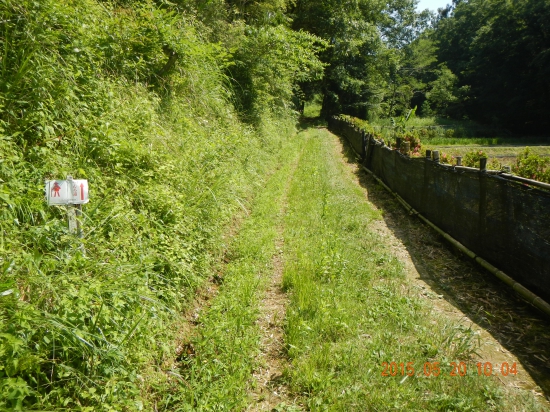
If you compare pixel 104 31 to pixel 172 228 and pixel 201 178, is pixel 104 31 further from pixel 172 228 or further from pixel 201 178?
pixel 172 228

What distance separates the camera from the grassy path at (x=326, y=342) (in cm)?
276

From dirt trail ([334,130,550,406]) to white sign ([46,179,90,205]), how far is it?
149 inches

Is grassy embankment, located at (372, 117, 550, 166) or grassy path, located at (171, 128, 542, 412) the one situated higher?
grassy embankment, located at (372, 117, 550, 166)

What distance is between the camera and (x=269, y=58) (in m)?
12.4

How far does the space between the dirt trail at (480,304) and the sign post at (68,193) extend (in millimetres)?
3775

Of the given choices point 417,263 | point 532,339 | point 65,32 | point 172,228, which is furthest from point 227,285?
point 65,32

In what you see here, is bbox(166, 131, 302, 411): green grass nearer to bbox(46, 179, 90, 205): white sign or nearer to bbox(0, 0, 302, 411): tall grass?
bbox(0, 0, 302, 411): tall grass

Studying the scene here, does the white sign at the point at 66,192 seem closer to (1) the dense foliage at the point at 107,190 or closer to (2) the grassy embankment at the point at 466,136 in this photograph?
(1) the dense foliage at the point at 107,190

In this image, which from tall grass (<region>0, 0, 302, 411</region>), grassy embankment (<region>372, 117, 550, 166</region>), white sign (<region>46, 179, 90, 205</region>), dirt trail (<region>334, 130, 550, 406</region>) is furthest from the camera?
grassy embankment (<region>372, 117, 550, 166</region>)

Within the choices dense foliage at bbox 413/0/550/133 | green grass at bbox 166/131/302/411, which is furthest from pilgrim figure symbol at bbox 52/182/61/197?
dense foliage at bbox 413/0/550/133

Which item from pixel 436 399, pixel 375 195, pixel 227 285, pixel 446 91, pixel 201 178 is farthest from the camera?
pixel 446 91

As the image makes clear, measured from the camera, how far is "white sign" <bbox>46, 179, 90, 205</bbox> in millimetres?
2646

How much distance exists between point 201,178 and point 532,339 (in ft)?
15.7

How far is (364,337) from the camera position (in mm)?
3498
